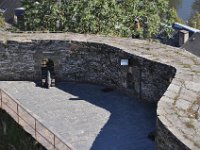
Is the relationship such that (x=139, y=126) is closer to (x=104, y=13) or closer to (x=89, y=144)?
(x=89, y=144)

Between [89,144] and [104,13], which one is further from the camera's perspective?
[104,13]

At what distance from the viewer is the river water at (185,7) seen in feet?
164

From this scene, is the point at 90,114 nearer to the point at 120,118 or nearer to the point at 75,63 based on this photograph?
the point at 120,118

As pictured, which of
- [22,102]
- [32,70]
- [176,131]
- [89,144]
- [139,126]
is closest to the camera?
[176,131]

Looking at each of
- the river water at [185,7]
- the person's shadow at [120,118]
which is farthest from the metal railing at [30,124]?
the river water at [185,7]

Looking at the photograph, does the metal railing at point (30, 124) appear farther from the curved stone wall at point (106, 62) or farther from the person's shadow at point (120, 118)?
the curved stone wall at point (106, 62)

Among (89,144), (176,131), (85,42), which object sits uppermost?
(85,42)

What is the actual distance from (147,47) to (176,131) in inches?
168

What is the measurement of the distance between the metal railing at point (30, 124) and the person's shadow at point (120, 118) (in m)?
0.84

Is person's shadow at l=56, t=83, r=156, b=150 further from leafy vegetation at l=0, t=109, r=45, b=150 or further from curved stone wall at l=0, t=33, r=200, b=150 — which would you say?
leafy vegetation at l=0, t=109, r=45, b=150

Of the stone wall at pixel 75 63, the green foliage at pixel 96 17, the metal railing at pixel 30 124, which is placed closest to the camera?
the metal railing at pixel 30 124

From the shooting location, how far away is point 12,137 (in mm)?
10453

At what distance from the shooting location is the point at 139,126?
10.7m

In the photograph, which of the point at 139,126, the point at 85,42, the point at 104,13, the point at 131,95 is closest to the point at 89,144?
the point at 139,126
